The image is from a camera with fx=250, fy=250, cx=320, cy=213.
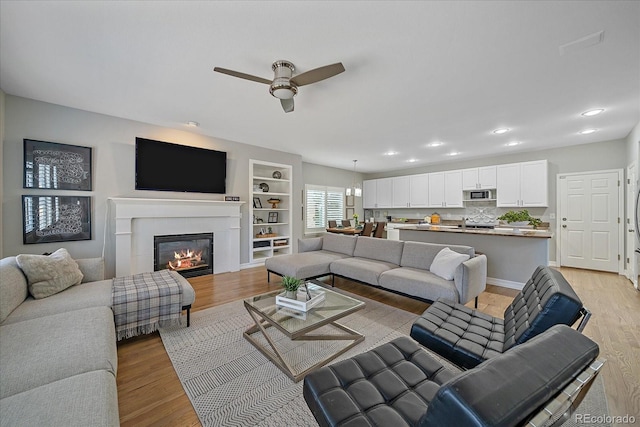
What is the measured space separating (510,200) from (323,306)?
18.3 ft

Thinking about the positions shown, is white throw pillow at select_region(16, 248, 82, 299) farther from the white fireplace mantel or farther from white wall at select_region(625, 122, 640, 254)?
Result: white wall at select_region(625, 122, 640, 254)

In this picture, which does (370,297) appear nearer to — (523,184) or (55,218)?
(55,218)

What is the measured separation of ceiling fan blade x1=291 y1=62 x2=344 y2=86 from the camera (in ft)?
6.39

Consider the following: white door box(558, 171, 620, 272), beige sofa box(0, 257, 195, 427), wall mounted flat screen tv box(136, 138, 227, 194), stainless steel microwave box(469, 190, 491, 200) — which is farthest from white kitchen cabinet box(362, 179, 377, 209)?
beige sofa box(0, 257, 195, 427)

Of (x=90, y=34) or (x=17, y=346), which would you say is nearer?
(x=17, y=346)


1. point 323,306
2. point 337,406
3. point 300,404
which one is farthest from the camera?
point 323,306

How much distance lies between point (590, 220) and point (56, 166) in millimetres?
8949

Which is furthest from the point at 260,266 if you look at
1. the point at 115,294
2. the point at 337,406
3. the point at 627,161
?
the point at 627,161

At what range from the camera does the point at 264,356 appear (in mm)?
2117

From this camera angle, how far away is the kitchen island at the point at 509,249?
368 centimetres

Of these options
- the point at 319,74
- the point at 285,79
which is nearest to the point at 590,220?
the point at 319,74

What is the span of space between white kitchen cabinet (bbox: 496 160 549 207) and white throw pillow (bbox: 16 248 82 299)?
24.6ft

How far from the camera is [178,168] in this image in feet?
14.0

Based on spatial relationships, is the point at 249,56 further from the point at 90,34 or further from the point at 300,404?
the point at 300,404
